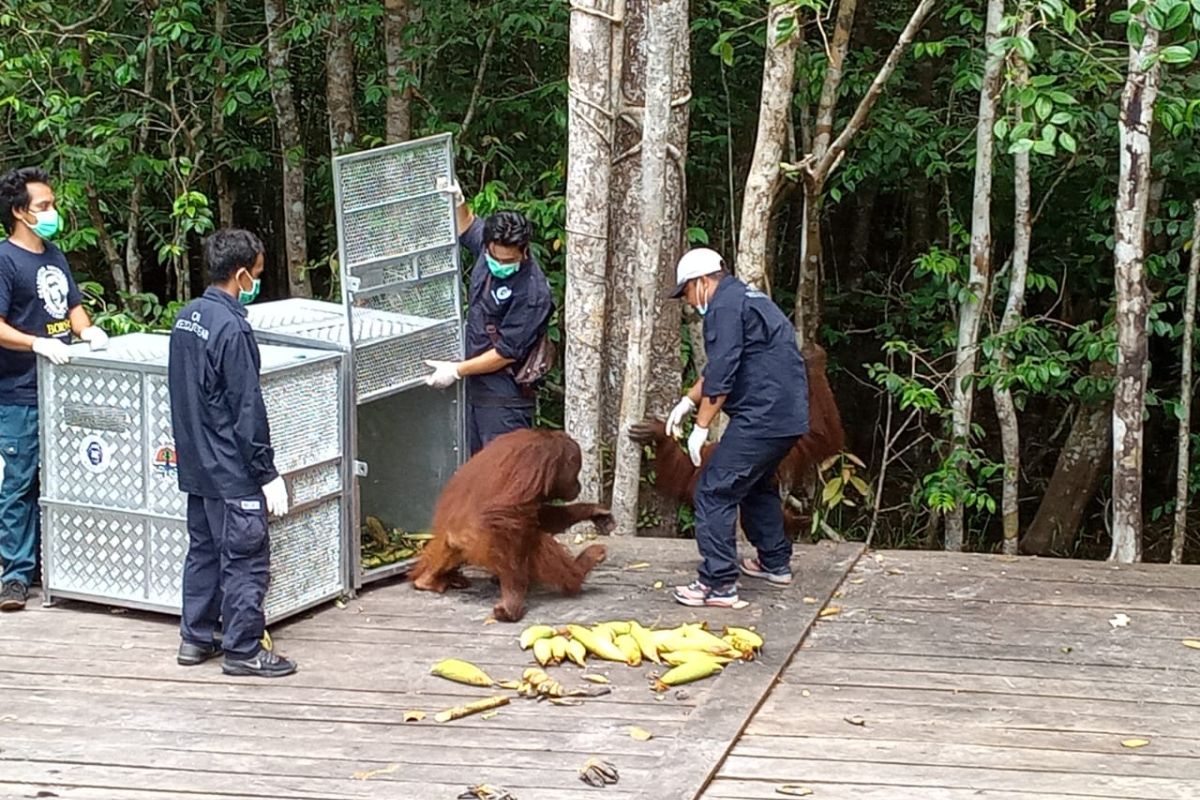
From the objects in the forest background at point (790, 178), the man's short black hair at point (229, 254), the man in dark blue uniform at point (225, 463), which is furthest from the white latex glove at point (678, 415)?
the man's short black hair at point (229, 254)

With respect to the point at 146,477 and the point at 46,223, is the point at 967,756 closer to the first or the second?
the point at 146,477

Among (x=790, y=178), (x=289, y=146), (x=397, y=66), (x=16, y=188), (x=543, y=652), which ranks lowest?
(x=543, y=652)

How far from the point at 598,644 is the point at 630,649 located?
106mm

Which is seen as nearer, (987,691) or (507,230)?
(987,691)

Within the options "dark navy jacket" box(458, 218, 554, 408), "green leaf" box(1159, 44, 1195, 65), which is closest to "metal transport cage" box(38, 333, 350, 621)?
"dark navy jacket" box(458, 218, 554, 408)

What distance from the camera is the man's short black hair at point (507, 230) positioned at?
5.27 metres

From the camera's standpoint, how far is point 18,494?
204 inches

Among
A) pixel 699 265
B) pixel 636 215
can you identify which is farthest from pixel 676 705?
pixel 636 215

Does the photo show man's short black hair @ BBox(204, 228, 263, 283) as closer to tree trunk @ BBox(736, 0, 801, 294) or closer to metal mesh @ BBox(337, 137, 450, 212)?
metal mesh @ BBox(337, 137, 450, 212)

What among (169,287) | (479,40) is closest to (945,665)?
(479,40)

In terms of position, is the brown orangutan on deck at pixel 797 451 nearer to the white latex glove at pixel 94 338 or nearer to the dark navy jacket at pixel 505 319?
the dark navy jacket at pixel 505 319

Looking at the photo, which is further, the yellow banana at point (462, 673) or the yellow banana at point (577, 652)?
the yellow banana at point (577, 652)

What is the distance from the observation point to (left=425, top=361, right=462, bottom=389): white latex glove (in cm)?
542

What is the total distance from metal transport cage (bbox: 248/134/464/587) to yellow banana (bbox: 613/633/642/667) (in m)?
1.11
